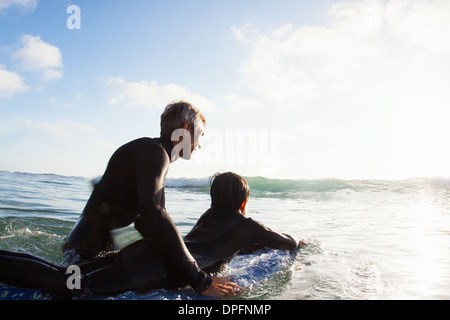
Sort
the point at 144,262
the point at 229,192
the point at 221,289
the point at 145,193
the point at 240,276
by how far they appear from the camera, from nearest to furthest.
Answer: the point at 145,193, the point at 144,262, the point at 221,289, the point at 229,192, the point at 240,276

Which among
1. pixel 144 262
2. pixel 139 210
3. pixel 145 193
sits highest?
pixel 145 193

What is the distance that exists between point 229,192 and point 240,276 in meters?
0.86

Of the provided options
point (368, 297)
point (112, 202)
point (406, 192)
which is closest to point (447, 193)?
point (406, 192)

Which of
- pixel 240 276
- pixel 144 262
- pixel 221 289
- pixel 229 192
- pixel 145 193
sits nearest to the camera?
pixel 145 193

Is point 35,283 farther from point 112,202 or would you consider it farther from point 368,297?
point 368,297

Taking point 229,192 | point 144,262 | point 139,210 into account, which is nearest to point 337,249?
point 229,192

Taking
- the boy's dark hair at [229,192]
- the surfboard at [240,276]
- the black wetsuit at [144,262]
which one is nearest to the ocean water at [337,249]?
the surfboard at [240,276]

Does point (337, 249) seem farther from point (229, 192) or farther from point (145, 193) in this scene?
point (145, 193)

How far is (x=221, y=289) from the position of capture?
2906 mm

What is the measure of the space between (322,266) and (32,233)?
370 centimetres

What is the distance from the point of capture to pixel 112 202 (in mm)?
3166

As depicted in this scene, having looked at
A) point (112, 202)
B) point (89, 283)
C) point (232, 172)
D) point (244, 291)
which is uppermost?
point (232, 172)
